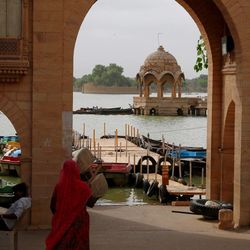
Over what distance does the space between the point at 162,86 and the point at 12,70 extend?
199ft

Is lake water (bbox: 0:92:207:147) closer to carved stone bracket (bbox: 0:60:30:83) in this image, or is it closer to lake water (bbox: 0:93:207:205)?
lake water (bbox: 0:93:207:205)

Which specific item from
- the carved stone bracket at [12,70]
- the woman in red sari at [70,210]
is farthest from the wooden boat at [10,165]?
the woman in red sari at [70,210]

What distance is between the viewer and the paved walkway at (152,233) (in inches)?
488

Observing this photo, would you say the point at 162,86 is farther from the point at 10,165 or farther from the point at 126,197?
the point at 126,197

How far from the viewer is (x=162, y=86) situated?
73.6 metres

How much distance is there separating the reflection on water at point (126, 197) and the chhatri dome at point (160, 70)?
40.7 metres

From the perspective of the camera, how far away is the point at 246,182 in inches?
570

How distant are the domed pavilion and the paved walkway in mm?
52499

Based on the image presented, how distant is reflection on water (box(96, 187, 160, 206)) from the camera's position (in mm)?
25109

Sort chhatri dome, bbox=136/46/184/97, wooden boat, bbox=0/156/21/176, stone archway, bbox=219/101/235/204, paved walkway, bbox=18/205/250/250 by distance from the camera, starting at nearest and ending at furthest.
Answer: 1. paved walkway, bbox=18/205/250/250
2. stone archway, bbox=219/101/235/204
3. wooden boat, bbox=0/156/21/176
4. chhatri dome, bbox=136/46/184/97

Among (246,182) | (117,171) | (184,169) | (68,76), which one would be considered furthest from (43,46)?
(184,169)

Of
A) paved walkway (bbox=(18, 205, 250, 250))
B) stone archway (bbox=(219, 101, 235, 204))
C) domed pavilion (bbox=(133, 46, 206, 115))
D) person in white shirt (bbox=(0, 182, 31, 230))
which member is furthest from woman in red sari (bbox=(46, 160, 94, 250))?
domed pavilion (bbox=(133, 46, 206, 115))

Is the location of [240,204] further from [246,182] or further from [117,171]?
[117,171]

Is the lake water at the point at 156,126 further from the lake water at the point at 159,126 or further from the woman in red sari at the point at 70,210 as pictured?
the woman in red sari at the point at 70,210
